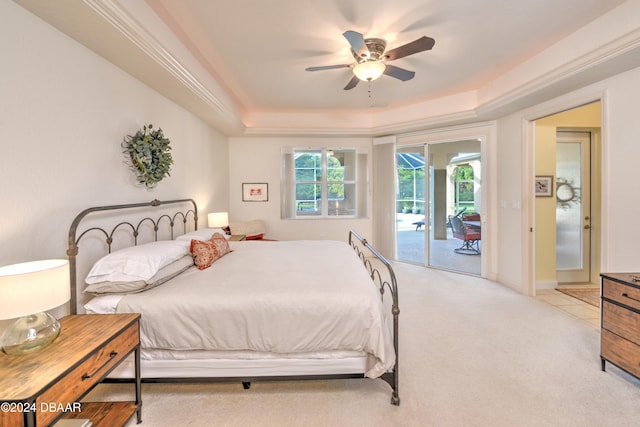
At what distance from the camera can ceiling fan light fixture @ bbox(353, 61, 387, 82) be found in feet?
9.04

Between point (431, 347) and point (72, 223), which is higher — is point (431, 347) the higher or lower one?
the lower one

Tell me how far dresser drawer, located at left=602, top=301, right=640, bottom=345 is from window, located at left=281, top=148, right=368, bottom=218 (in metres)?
4.08

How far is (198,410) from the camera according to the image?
6.05 ft

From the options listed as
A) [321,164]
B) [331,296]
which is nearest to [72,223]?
[331,296]

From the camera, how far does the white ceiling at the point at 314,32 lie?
7.21ft

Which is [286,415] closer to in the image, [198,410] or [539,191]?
[198,410]

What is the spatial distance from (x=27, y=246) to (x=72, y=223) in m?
0.28

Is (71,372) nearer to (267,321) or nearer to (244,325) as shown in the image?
(244,325)

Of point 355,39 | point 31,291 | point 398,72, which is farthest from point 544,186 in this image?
point 31,291

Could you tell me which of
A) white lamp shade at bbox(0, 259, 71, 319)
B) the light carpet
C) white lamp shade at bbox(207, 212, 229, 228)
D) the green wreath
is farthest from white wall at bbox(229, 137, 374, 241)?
white lamp shade at bbox(0, 259, 71, 319)

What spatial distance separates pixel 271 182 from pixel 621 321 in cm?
505

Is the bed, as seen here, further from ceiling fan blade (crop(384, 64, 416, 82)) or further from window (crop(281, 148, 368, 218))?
window (crop(281, 148, 368, 218))

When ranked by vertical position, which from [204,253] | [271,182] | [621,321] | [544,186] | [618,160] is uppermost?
[271,182]

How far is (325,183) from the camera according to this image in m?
5.92
